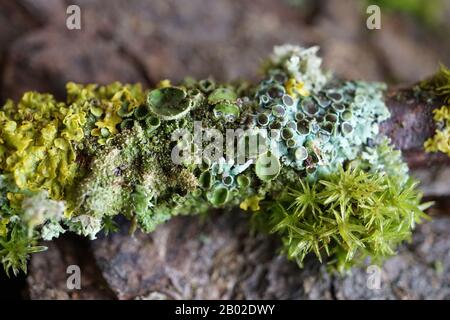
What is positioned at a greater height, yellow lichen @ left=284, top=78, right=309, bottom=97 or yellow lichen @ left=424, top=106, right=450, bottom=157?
yellow lichen @ left=284, top=78, right=309, bottom=97

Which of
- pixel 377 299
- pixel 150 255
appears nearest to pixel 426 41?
A: pixel 377 299

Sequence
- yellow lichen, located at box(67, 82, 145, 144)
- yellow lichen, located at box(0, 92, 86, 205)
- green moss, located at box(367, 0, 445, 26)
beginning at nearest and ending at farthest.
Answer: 1. yellow lichen, located at box(0, 92, 86, 205)
2. yellow lichen, located at box(67, 82, 145, 144)
3. green moss, located at box(367, 0, 445, 26)

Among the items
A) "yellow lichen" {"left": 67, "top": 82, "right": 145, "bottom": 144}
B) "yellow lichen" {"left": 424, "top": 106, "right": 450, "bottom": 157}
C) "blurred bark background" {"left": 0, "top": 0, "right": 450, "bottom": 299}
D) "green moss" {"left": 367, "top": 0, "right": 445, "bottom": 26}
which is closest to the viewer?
"yellow lichen" {"left": 67, "top": 82, "right": 145, "bottom": 144}

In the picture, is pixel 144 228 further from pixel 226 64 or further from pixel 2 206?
pixel 226 64

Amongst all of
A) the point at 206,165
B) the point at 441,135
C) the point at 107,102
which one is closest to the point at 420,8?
the point at 441,135

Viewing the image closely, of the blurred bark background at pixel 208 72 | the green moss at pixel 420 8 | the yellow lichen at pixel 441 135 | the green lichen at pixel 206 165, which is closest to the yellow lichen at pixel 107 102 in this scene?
the green lichen at pixel 206 165

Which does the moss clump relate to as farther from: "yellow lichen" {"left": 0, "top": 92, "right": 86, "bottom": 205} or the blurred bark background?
"yellow lichen" {"left": 0, "top": 92, "right": 86, "bottom": 205}

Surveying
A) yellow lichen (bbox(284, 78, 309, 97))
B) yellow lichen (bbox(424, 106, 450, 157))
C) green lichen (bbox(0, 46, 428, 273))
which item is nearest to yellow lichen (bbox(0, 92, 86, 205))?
green lichen (bbox(0, 46, 428, 273))

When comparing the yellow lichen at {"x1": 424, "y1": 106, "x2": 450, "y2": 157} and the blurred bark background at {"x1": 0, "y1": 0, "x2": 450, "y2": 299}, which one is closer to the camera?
the yellow lichen at {"x1": 424, "y1": 106, "x2": 450, "y2": 157}
